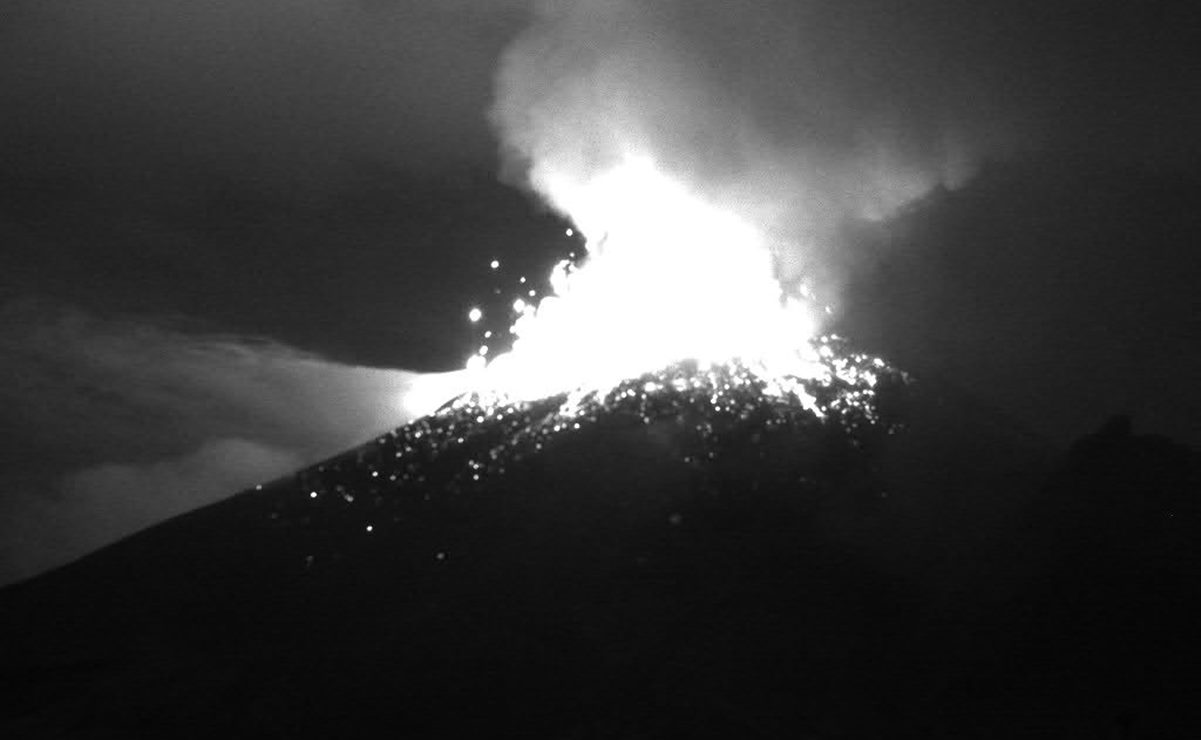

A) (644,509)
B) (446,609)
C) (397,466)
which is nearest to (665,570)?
(644,509)

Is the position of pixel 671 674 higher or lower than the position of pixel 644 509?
lower

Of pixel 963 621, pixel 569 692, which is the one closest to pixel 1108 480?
pixel 963 621

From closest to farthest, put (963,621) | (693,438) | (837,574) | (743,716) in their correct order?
(743,716)
(963,621)
(837,574)
(693,438)

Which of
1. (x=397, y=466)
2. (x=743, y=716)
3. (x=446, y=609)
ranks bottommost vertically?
(x=743, y=716)

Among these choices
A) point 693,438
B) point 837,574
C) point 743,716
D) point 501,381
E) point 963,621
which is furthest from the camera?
point 501,381

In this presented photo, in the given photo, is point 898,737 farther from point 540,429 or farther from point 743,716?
point 540,429

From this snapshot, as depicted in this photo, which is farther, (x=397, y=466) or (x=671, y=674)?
(x=397, y=466)

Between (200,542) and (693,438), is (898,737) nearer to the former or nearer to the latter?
(693,438)
